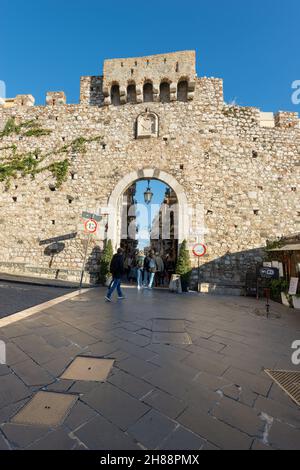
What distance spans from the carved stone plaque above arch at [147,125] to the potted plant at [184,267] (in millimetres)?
4911

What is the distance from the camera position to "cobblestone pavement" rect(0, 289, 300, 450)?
1374 mm

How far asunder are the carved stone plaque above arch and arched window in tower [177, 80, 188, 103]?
139 centimetres

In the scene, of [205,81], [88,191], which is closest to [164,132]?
[205,81]

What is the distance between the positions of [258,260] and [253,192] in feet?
9.25

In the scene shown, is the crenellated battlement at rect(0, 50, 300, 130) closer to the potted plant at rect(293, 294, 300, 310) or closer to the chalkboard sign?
the chalkboard sign

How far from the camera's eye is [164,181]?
890cm

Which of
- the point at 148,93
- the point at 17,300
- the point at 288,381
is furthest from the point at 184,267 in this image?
the point at 148,93

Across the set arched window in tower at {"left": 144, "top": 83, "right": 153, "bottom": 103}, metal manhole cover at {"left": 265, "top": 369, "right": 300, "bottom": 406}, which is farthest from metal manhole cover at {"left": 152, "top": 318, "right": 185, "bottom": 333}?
arched window in tower at {"left": 144, "top": 83, "right": 153, "bottom": 103}

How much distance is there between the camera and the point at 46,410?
1.57 meters

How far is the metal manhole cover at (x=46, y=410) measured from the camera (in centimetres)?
146

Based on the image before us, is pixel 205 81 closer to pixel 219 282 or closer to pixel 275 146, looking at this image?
pixel 275 146

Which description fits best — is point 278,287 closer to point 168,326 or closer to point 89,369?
point 168,326

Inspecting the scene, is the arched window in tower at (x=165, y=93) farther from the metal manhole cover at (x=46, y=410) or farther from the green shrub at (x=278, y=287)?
the metal manhole cover at (x=46, y=410)

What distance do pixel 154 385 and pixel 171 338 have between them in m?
1.17
